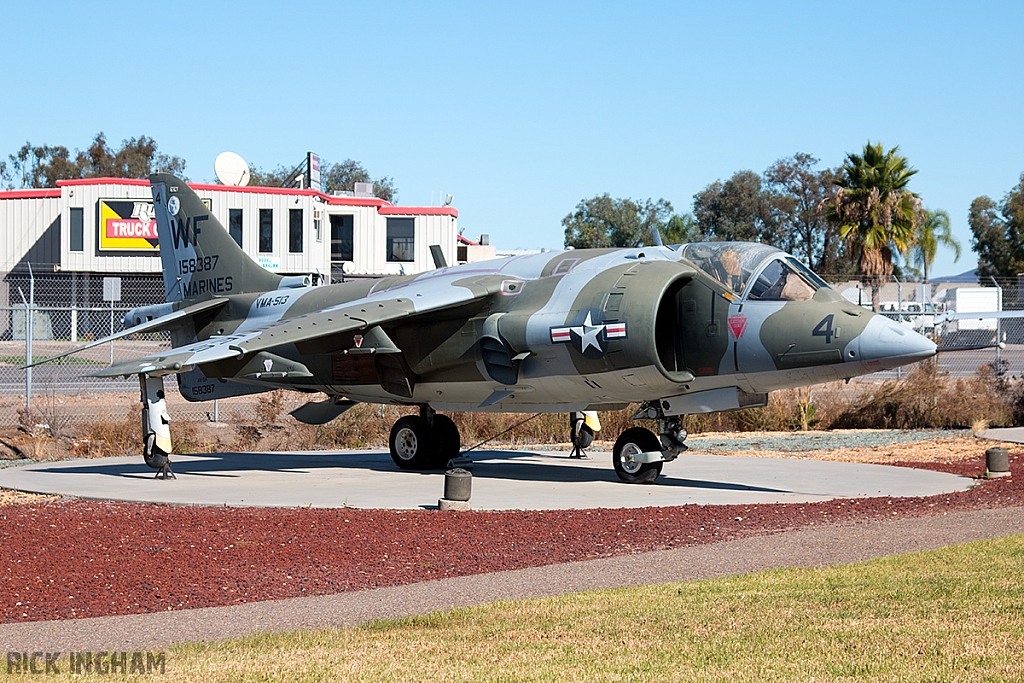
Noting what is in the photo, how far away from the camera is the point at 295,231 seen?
2031 inches

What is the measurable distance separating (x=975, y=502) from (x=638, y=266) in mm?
4775

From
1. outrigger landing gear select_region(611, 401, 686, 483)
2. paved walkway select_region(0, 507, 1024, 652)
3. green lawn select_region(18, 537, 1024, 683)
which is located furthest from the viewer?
outrigger landing gear select_region(611, 401, 686, 483)

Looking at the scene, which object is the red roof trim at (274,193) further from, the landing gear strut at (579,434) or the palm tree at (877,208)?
the landing gear strut at (579,434)

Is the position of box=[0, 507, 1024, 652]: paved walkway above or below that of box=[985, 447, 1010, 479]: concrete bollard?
below

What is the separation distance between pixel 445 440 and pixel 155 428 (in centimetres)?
417

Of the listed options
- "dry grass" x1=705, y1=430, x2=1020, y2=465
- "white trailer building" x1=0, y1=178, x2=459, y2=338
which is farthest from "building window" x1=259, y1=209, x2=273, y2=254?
"dry grass" x1=705, y1=430, x2=1020, y2=465

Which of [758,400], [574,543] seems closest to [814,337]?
[758,400]

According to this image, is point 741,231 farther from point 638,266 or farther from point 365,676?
point 365,676

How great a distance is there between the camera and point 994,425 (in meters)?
23.8

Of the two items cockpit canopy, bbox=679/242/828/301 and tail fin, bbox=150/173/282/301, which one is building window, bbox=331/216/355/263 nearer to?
tail fin, bbox=150/173/282/301

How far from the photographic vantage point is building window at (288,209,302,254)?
169 feet

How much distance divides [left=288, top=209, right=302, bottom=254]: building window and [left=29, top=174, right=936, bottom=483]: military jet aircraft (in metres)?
33.6

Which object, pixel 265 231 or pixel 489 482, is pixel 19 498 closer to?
pixel 489 482

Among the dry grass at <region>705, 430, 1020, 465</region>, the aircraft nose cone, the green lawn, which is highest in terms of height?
the aircraft nose cone
